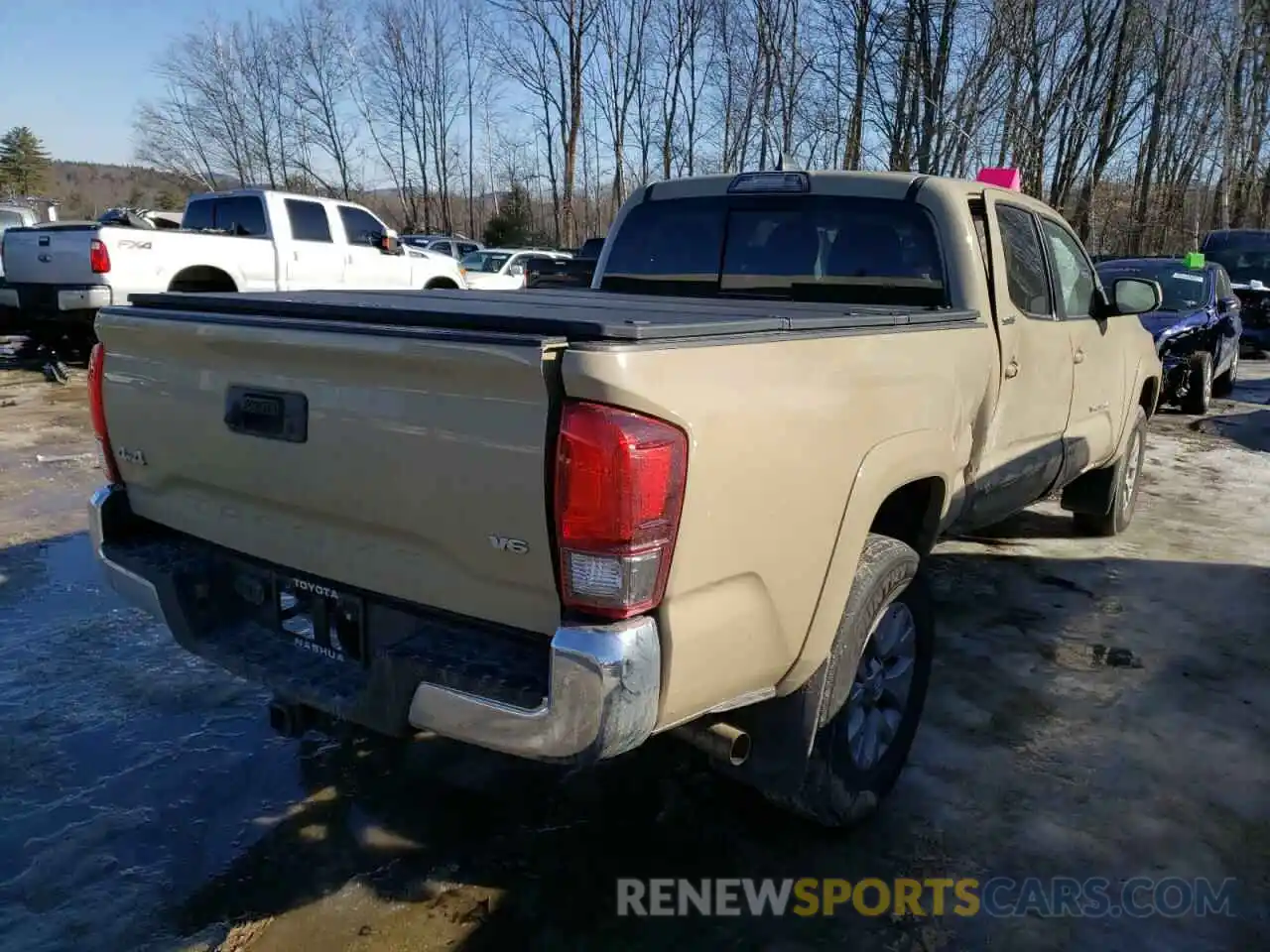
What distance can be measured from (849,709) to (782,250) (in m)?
2.10

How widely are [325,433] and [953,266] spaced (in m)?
2.49

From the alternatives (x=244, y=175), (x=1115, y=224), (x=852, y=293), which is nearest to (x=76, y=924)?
(x=852, y=293)

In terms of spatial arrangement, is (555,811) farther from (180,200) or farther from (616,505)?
(180,200)

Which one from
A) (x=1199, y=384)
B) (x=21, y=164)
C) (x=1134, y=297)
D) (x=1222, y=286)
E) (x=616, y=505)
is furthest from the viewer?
(x=21, y=164)

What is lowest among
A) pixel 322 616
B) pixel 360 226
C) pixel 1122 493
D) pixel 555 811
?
pixel 555 811

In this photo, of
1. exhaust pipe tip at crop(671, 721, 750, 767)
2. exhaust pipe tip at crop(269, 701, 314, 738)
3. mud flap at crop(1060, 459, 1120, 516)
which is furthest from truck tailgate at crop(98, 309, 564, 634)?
mud flap at crop(1060, 459, 1120, 516)

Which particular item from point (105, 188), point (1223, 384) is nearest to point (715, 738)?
point (1223, 384)

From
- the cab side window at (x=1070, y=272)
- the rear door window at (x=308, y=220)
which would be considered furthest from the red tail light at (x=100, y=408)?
the rear door window at (x=308, y=220)

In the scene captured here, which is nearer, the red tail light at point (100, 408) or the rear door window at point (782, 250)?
the red tail light at point (100, 408)

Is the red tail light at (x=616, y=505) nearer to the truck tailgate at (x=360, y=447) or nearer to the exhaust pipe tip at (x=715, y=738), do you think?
the truck tailgate at (x=360, y=447)

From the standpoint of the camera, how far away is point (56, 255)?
1044cm

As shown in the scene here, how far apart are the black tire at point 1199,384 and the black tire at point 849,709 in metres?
9.69

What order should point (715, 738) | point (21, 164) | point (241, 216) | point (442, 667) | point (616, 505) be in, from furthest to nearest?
point (21, 164) → point (241, 216) → point (715, 738) → point (442, 667) → point (616, 505)

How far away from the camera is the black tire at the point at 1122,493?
19.2 feet
